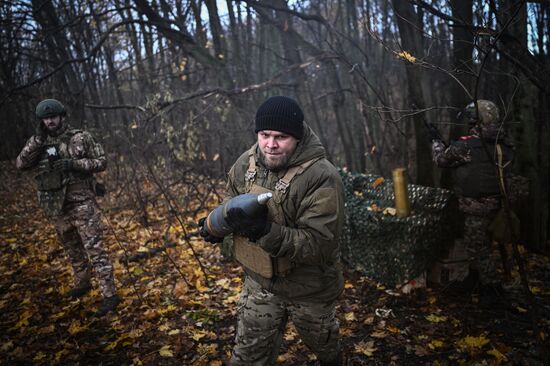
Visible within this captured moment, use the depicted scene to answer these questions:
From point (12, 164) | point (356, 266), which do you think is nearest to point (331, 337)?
point (356, 266)

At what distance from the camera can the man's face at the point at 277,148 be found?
2.03 metres

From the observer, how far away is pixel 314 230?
191 centimetres

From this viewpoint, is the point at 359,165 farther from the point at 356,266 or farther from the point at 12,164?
the point at 12,164

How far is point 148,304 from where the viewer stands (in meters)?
4.03

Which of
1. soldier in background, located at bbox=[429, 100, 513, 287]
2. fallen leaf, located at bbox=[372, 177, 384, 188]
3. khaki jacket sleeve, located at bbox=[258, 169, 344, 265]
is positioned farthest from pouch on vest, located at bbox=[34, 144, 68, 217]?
soldier in background, located at bbox=[429, 100, 513, 287]

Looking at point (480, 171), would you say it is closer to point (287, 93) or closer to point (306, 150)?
point (306, 150)

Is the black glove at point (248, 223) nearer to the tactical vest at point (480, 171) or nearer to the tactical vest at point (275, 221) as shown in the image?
the tactical vest at point (275, 221)

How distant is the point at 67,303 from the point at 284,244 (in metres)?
3.67

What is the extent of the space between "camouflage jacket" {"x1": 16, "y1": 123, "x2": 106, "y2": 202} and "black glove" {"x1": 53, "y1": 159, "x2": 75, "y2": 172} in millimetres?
41

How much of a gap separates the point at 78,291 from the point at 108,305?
0.69 metres

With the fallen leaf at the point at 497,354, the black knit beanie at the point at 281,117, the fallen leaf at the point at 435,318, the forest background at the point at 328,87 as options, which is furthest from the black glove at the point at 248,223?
the fallen leaf at the point at 435,318

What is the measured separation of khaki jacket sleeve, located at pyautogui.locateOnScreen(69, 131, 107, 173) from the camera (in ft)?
12.8

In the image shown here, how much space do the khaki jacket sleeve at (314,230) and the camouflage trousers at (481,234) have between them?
261cm

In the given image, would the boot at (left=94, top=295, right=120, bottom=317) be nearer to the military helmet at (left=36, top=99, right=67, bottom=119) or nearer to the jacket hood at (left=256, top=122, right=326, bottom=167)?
the military helmet at (left=36, top=99, right=67, bottom=119)
